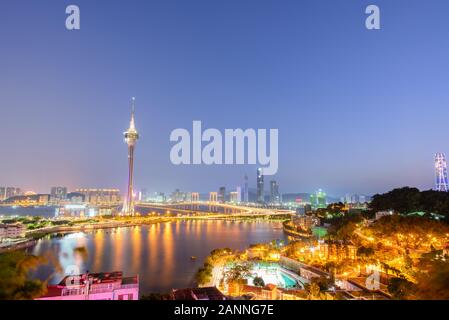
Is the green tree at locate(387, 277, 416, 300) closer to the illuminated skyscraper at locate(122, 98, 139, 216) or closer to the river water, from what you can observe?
the river water

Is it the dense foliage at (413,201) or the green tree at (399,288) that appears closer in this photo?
the green tree at (399,288)

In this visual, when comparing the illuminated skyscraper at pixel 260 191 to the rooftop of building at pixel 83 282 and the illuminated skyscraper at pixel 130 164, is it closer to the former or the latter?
the illuminated skyscraper at pixel 130 164

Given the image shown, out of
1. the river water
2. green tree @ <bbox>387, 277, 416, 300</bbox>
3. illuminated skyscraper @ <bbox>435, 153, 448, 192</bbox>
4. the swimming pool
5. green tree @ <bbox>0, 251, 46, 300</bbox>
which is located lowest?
the river water

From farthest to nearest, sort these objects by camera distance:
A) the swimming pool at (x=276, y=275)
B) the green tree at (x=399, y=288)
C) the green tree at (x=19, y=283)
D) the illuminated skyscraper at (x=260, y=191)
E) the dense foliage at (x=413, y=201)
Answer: the illuminated skyscraper at (x=260, y=191), the dense foliage at (x=413, y=201), the swimming pool at (x=276, y=275), the green tree at (x=399, y=288), the green tree at (x=19, y=283)

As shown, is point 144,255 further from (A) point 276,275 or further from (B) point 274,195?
(B) point 274,195

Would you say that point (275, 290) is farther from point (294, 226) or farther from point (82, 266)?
point (294, 226)

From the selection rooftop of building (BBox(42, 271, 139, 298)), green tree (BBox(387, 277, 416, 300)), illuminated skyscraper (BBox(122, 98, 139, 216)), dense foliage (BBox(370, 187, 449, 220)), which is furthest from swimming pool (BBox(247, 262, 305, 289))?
illuminated skyscraper (BBox(122, 98, 139, 216))

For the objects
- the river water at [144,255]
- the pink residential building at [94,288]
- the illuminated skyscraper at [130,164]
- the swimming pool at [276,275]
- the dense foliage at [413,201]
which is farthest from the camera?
the illuminated skyscraper at [130,164]

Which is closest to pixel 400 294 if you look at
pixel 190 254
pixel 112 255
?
pixel 190 254

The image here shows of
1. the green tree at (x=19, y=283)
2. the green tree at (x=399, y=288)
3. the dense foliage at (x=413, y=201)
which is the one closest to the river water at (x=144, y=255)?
the green tree at (x=19, y=283)

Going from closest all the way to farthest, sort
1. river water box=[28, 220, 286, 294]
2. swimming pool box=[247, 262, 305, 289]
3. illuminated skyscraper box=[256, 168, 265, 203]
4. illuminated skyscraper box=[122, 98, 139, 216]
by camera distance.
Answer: swimming pool box=[247, 262, 305, 289], river water box=[28, 220, 286, 294], illuminated skyscraper box=[122, 98, 139, 216], illuminated skyscraper box=[256, 168, 265, 203]
